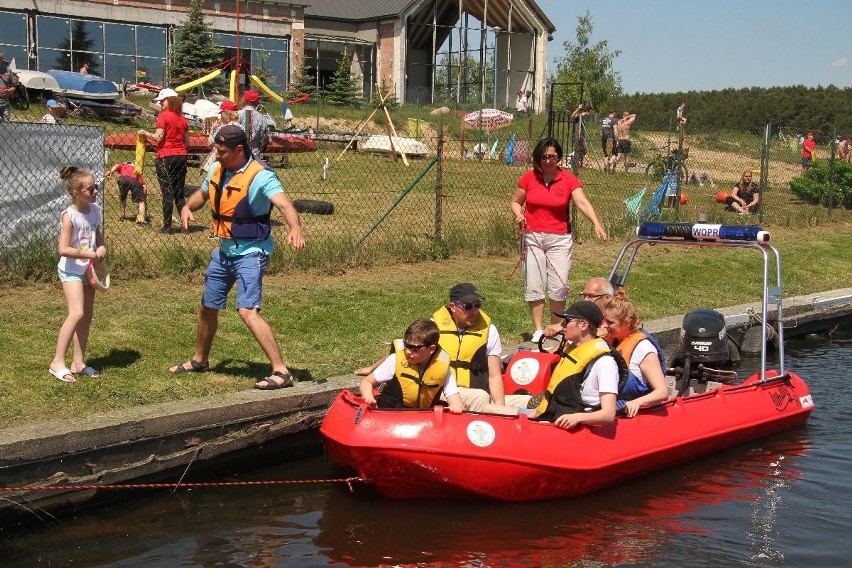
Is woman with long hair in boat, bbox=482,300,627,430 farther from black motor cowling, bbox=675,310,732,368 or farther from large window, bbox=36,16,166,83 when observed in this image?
large window, bbox=36,16,166,83

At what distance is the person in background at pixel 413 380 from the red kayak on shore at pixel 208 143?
10975 millimetres

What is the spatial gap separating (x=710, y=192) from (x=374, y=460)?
18.7m

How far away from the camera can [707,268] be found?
15398 mm

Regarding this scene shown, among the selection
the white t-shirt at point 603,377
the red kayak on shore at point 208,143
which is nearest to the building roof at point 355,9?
the red kayak on shore at point 208,143

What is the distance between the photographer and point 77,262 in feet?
26.0

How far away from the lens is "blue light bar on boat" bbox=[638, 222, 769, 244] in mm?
8917

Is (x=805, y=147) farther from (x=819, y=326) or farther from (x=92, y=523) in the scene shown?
(x=92, y=523)

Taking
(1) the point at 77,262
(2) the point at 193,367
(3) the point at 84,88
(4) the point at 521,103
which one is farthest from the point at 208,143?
(4) the point at 521,103

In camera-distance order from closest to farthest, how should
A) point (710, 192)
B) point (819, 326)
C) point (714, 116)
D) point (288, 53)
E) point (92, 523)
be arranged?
point (92, 523)
point (819, 326)
point (710, 192)
point (288, 53)
point (714, 116)

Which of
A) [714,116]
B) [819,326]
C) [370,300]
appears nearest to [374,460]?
[370,300]

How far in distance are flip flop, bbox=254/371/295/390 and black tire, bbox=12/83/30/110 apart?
1850cm

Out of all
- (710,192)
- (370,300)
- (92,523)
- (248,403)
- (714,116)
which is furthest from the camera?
(714,116)

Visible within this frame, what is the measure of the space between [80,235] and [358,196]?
981 cm

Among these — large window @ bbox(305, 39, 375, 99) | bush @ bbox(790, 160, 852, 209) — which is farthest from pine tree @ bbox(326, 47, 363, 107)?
bush @ bbox(790, 160, 852, 209)
